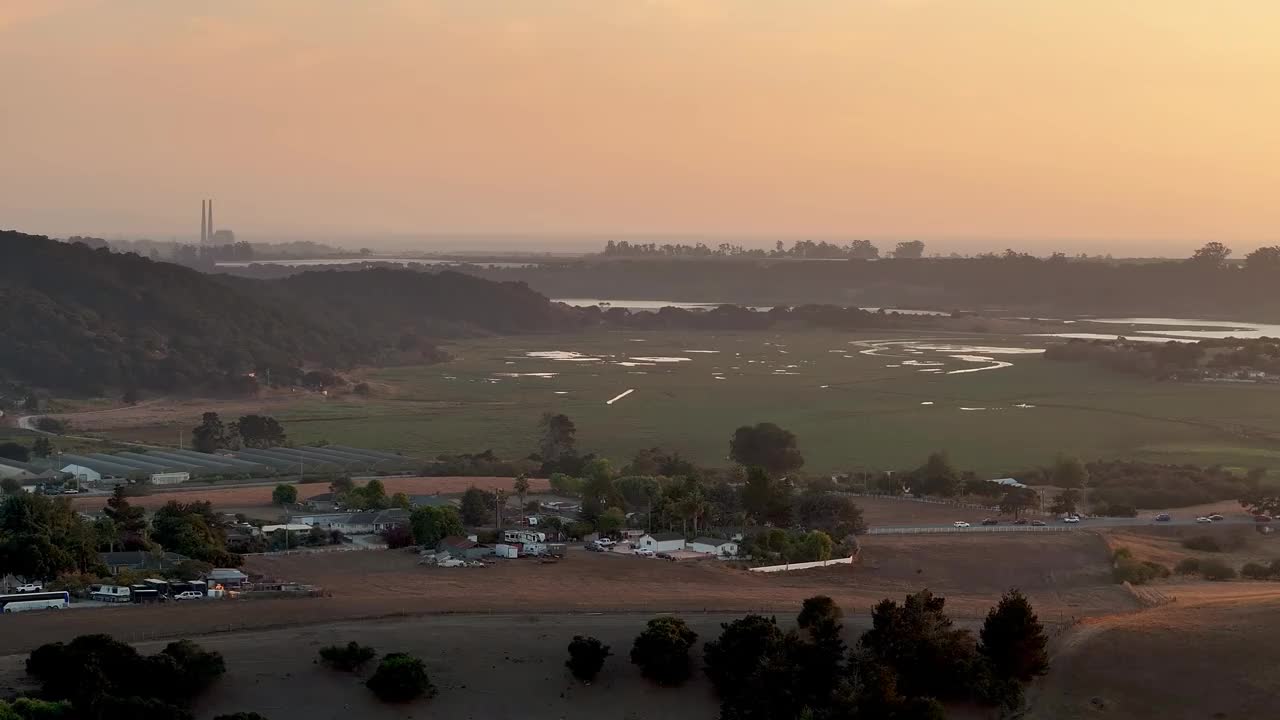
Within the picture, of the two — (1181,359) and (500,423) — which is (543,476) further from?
(1181,359)

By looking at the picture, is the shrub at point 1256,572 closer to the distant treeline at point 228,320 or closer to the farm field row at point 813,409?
the farm field row at point 813,409

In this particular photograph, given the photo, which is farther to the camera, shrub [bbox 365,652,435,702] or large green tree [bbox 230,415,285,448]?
large green tree [bbox 230,415,285,448]

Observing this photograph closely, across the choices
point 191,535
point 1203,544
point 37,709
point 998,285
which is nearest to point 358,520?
point 191,535

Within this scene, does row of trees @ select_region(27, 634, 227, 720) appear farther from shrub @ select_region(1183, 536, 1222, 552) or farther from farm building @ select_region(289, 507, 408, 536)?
shrub @ select_region(1183, 536, 1222, 552)

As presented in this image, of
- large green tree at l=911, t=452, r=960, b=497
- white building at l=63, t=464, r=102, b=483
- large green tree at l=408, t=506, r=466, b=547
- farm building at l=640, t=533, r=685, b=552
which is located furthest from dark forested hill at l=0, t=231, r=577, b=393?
farm building at l=640, t=533, r=685, b=552

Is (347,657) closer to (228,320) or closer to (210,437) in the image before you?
(210,437)

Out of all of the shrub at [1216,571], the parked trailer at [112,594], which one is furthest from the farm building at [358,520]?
the shrub at [1216,571]
